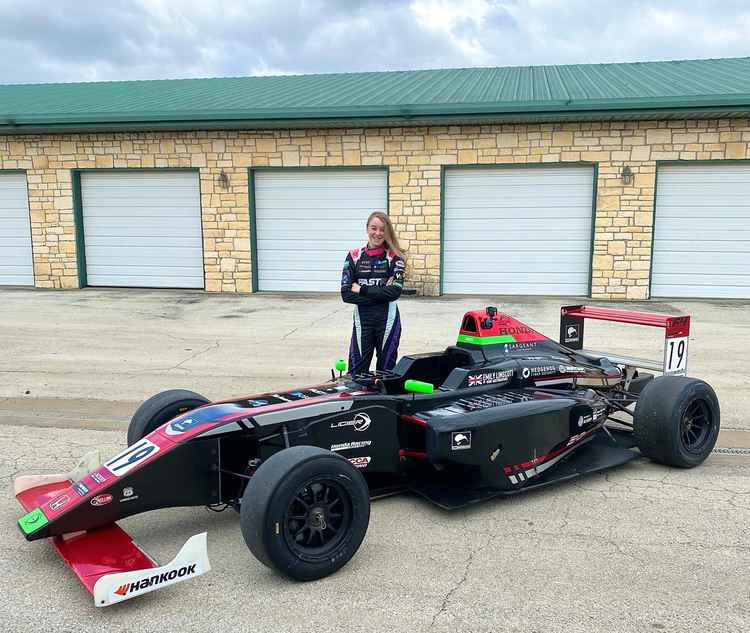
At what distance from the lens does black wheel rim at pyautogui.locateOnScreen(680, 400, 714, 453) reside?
4949mm

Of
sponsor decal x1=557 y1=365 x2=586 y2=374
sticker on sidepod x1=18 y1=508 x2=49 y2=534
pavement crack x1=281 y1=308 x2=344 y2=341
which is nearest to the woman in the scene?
sponsor decal x1=557 y1=365 x2=586 y2=374

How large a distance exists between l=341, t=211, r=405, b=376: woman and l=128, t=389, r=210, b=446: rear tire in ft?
5.76

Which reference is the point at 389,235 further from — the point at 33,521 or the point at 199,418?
the point at 33,521

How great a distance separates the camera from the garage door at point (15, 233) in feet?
Answer: 53.2

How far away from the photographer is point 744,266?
14047 mm

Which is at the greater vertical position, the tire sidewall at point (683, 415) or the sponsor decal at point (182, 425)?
the sponsor decal at point (182, 425)

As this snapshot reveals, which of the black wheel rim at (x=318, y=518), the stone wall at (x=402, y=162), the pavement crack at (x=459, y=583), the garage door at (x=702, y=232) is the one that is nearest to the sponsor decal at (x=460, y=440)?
the pavement crack at (x=459, y=583)

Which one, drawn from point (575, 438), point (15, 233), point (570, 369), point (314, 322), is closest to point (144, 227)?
point (15, 233)

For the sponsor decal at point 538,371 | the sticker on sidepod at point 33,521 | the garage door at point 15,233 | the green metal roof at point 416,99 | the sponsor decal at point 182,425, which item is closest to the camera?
the sticker on sidepod at point 33,521

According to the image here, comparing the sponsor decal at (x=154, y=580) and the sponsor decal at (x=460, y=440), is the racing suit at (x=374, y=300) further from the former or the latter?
the sponsor decal at (x=154, y=580)

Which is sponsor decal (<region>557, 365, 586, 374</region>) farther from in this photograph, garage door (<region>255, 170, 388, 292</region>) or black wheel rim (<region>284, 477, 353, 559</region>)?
garage door (<region>255, 170, 388, 292</region>)

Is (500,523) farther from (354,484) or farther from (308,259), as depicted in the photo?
(308,259)

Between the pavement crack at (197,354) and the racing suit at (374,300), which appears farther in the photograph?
the pavement crack at (197,354)

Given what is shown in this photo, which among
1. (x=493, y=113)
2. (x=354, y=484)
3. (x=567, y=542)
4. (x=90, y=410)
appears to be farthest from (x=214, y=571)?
(x=493, y=113)
